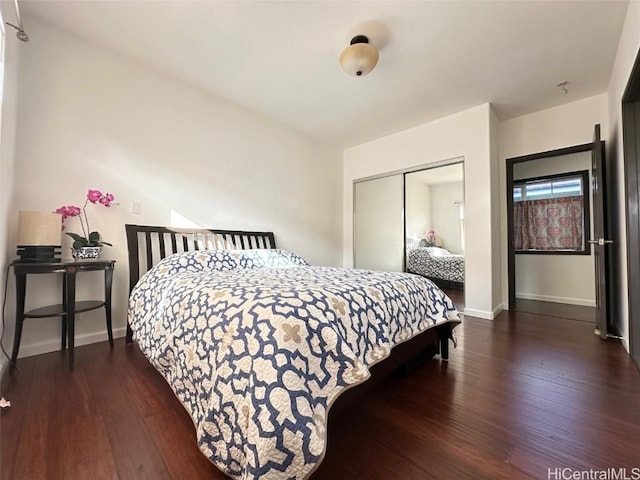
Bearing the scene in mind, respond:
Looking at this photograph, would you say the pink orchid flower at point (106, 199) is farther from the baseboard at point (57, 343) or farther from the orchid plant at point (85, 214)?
the baseboard at point (57, 343)

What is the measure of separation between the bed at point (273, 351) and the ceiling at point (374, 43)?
188 cm

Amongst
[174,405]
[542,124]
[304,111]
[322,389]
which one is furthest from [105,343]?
[542,124]

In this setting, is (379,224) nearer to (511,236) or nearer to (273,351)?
(511,236)

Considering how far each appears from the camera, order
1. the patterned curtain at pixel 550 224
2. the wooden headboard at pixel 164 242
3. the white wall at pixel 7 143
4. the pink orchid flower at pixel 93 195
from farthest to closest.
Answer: the patterned curtain at pixel 550 224, the wooden headboard at pixel 164 242, the pink orchid flower at pixel 93 195, the white wall at pixel 7 143

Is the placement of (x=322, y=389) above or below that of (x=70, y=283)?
below

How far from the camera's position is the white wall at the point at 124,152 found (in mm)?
2018

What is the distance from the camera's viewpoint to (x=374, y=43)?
2.18 m

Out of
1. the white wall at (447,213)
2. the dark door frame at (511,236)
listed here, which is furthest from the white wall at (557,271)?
the white wall at (447,213)

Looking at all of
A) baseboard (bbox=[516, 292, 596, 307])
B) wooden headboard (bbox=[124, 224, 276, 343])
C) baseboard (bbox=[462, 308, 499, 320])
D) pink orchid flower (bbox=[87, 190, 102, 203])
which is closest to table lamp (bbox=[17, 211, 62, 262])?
pink orchid flower (bbox=[87, 190, 102, 203])

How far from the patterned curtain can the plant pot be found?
17.7 ft

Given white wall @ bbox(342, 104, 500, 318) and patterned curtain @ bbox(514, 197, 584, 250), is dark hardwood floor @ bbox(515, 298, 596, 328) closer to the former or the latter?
white wall @ bbox(342, 104, 500, 318)

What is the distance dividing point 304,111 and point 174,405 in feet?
10.3

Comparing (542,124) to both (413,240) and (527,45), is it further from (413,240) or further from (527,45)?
(413,240)

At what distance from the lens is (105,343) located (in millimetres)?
2250
